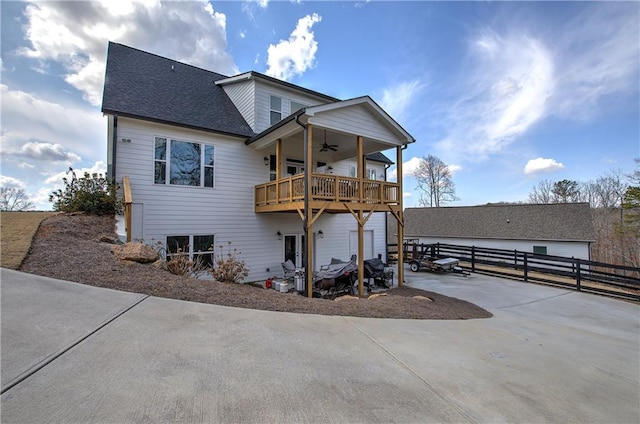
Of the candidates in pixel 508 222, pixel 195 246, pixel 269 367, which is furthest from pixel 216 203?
pixel 508 222

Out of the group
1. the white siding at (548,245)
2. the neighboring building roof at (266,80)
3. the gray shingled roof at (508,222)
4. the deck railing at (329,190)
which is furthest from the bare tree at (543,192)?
the neighboring building roof at (266,80)

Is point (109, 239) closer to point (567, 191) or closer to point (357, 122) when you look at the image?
point (357, 122)

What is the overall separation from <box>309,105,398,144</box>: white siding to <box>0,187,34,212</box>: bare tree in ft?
92.6

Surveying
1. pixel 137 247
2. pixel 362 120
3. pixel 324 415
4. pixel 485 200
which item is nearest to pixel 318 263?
pixel 362 120

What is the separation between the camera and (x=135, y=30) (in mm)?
12008

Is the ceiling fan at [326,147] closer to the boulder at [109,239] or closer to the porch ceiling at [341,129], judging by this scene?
the porch ceiling at [341,129]

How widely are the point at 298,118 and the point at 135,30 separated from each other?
928 centimetres

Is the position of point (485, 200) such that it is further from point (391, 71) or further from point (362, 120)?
point (362, 120)

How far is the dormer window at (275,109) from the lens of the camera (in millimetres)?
12484

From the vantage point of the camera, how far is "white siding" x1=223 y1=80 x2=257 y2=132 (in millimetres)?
12000

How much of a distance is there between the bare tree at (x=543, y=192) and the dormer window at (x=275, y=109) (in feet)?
126

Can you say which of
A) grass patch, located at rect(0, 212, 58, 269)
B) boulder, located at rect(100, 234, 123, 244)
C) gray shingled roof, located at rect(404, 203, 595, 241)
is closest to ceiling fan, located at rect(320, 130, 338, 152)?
boulder, located at rect(100, 234, 123, 244)

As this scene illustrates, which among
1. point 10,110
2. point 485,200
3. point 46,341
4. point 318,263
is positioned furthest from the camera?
point 485,200

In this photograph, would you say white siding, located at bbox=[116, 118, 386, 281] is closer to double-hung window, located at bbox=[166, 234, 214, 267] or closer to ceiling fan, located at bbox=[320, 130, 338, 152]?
double-hung window, located at bbox=[166, 234, 214, 267]
